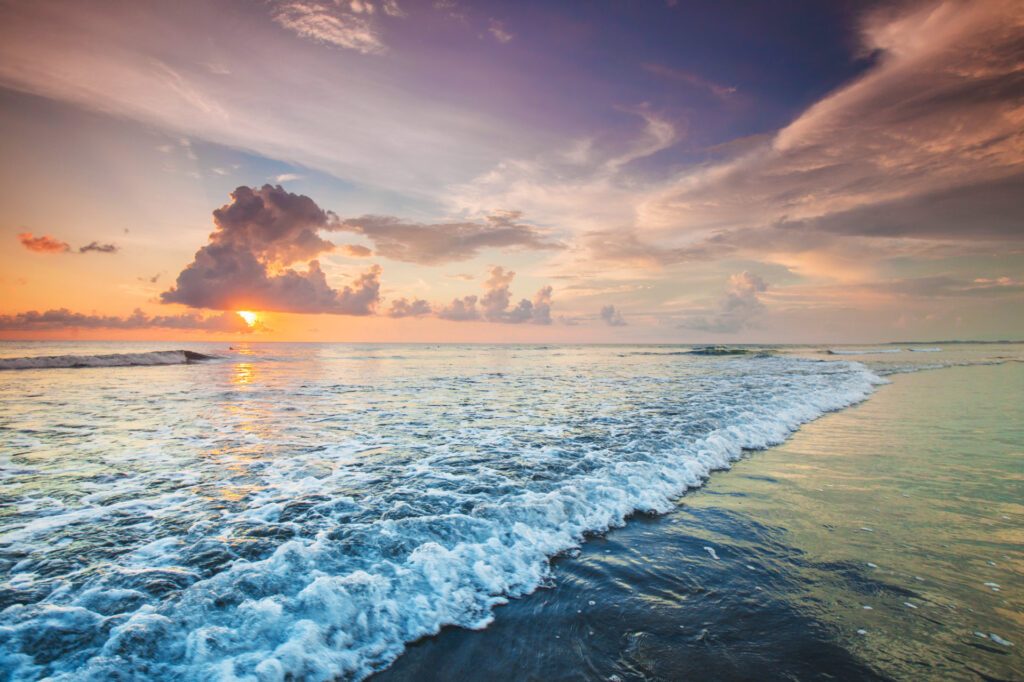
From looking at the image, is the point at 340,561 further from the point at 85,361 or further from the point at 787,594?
the point at 85,361

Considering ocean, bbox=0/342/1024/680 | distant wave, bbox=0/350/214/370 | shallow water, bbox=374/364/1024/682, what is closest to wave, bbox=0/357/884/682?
ocean, bbox=0/342/1024/680

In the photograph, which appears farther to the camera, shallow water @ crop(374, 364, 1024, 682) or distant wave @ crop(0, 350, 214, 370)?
distant wave @ crop(0, 350, 214, 370)

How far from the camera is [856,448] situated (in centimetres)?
1207

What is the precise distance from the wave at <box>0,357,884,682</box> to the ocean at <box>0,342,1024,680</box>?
29 mm

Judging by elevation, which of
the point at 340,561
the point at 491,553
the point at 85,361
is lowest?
the point at 85,361

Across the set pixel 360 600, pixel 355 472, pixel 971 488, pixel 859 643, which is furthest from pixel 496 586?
pixel 971 488

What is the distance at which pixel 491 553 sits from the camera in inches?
245

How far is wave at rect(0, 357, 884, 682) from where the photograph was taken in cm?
416

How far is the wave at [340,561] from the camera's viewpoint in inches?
164

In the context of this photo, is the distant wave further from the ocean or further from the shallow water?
the shallow water

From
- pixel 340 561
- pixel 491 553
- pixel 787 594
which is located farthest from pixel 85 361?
pixel 787 594

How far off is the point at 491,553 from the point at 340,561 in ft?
6.44

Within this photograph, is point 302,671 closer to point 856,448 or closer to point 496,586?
point 496,586

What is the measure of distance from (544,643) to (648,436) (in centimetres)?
908
